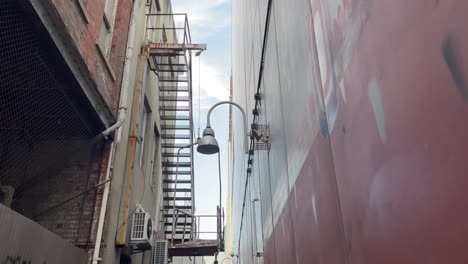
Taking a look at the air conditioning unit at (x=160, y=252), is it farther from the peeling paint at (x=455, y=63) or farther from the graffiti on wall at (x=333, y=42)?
the peeling paint at (x=455, y=63)

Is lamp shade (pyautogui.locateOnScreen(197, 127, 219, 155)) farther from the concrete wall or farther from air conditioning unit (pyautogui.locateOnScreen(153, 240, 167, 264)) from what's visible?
air conditioning unit (pyautogui.locateOnScreen(153, 240, 167, 264))

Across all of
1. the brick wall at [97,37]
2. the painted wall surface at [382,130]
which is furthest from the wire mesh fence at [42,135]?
the painted wall surface at [382,130]

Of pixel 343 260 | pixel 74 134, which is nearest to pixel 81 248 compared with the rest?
pixel 74 134

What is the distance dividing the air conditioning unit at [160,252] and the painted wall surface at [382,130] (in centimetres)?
724

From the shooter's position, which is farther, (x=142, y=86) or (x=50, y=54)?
(x=142, y=86)

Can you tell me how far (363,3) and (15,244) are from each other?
13.2ft

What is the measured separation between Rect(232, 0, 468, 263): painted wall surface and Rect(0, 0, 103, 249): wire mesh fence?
3.31 metres

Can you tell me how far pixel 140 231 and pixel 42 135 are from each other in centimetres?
271

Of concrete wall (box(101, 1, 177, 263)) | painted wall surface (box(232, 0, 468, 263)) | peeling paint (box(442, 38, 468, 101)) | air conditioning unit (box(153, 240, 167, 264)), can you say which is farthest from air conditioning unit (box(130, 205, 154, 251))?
peeling paint (box(442, 38, 468, 101))

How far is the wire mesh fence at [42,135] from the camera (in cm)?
452

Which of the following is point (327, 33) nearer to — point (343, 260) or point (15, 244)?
point (343, 260)

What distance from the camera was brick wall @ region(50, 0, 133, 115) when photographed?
16.9ft

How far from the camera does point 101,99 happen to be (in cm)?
621

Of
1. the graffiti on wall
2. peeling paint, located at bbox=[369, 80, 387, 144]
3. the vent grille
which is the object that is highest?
the vent grille
